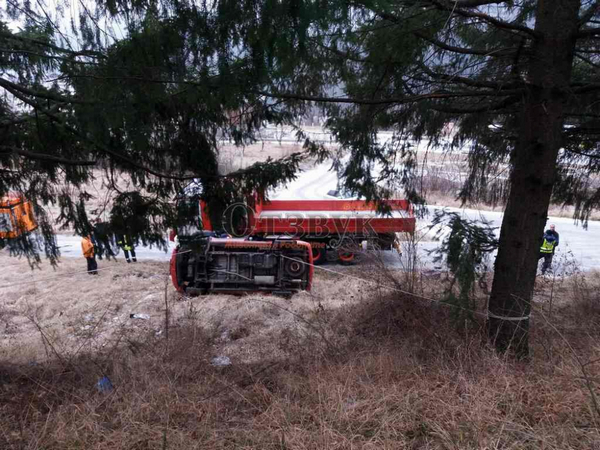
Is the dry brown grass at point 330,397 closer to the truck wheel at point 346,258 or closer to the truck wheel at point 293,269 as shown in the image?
A: the truck wheel at point 293,269

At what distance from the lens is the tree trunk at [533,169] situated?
12.5 feet

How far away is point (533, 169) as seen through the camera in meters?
3.97

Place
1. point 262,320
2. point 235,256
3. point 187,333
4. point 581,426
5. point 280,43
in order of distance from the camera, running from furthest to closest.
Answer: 1. point 235,256
2. point 262,320
3. point 187,333
4. point 280,43
5. point 581,426

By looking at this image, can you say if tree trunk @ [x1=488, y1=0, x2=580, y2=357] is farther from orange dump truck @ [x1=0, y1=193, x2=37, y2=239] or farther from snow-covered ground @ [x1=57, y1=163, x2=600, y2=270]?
snow-covered ground @ [x1=57, y1=163, x2=600, y2=270]

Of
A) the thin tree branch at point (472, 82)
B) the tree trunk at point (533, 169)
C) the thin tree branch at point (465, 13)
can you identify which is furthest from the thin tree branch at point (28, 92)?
the tree trunk at point (533, 169)

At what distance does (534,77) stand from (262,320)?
21.4 ft

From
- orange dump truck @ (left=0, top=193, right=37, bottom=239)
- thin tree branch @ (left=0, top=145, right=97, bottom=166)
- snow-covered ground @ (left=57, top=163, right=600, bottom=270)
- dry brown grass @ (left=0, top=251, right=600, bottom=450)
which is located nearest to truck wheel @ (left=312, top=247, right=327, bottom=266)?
snow-covered ground @ (left=57, top=163, right=600, bottom=270)

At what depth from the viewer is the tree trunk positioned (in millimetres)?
3799

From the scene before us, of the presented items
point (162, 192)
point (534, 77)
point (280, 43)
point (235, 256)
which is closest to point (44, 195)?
point (162, 192)

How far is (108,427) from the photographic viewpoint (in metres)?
2.98

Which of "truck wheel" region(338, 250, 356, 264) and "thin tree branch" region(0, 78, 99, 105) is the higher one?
"thin tree branch" region(0, 78, 99, 105)

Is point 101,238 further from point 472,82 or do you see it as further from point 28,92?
point 472,82

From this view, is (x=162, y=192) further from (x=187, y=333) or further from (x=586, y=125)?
(x=586, y=125)

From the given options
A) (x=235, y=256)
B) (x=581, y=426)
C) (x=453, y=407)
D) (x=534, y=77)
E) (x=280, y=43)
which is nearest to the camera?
(x=581, y=426)
